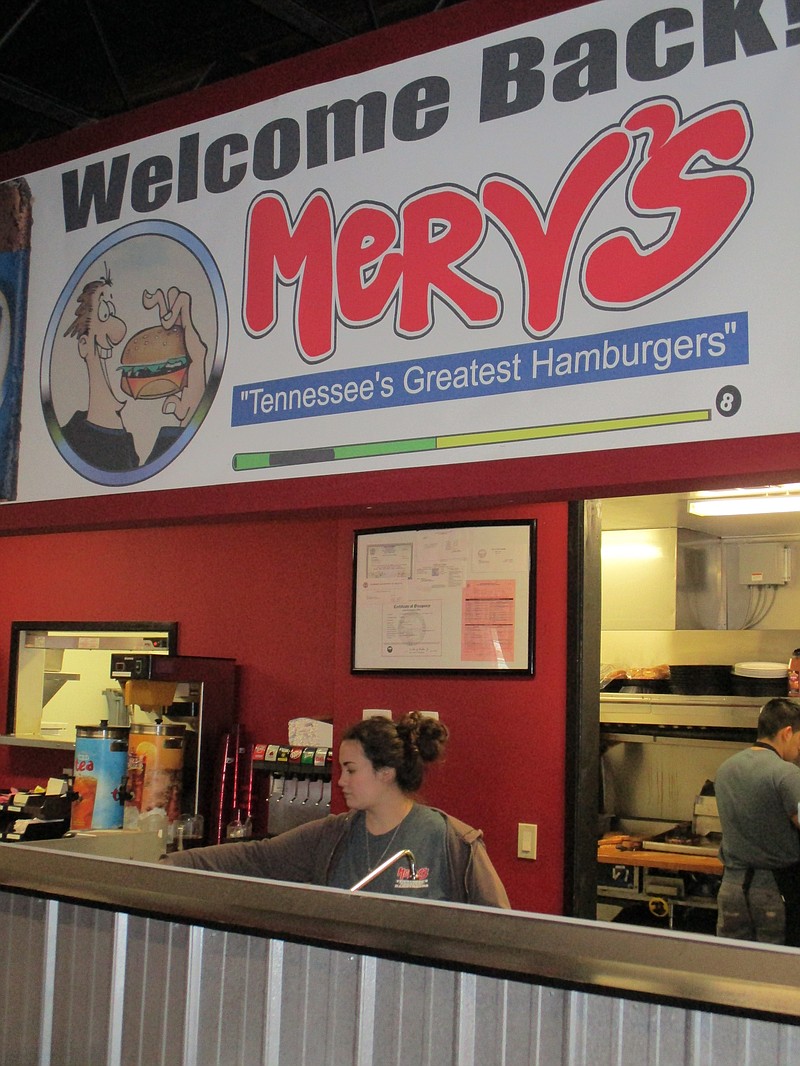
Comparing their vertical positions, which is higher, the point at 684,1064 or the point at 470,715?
the point at 470,715

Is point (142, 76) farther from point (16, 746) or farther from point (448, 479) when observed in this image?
point (448, 479)

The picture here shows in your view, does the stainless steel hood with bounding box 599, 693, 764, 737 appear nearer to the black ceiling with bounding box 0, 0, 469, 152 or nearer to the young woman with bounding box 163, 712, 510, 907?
the young woman with bounding box 163, 712, 510, 907

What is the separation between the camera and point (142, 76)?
20.7ft

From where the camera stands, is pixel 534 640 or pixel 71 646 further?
pixel 71 646

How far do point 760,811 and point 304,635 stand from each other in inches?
98.9

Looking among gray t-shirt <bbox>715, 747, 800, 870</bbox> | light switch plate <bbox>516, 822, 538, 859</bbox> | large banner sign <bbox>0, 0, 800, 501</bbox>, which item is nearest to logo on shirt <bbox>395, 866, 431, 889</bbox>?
light switch plate <bbox>516, 822, 538, 859</bbox>

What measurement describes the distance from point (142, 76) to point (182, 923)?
17.5 feet

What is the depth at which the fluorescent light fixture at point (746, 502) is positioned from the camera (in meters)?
5.74

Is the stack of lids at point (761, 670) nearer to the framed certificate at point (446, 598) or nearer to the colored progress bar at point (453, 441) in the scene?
the framed certificate at point (446, 598)

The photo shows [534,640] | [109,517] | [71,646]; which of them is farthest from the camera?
[71,646]

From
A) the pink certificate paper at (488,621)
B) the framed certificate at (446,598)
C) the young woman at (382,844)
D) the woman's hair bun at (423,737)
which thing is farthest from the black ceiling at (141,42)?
the young woman at (382,844)

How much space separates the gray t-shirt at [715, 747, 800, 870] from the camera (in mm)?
4820

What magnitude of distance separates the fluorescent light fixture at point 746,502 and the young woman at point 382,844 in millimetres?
2758

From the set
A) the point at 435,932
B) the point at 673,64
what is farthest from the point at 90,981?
the point at 673,64
